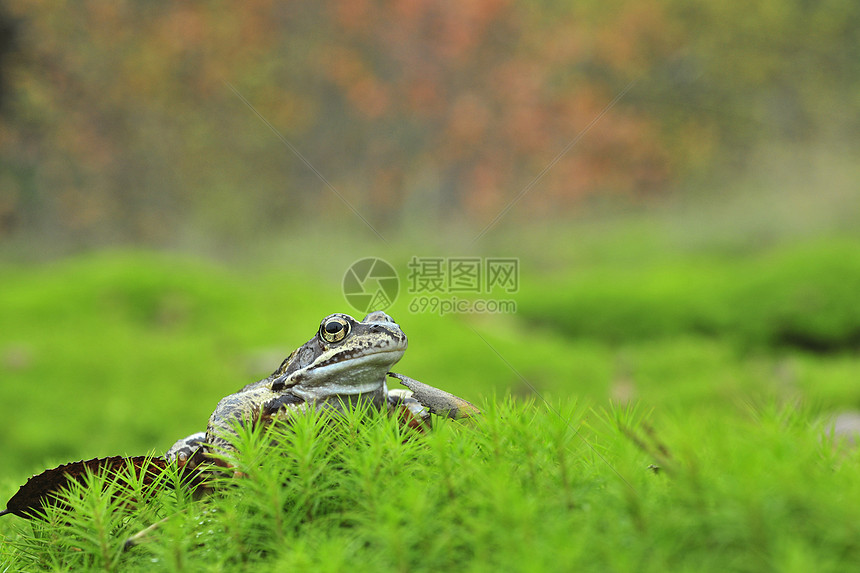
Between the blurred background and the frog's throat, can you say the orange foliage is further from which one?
the frog's throat

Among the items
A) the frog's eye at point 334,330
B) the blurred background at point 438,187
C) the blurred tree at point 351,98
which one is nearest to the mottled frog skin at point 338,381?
the frog's eye at point 334,330

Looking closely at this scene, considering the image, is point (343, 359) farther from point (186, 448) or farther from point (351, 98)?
point (351, 98)

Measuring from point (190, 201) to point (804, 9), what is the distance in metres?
15.7

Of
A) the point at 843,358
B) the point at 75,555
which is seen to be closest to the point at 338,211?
the point at 843,358

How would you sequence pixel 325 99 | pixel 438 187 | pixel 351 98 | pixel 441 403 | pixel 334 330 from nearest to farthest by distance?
pixel 441 403 → pixel 334 330 → pixel 351 98 → pixel 325 99 → pixel 438 187

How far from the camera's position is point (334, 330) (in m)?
Answer: 1.67

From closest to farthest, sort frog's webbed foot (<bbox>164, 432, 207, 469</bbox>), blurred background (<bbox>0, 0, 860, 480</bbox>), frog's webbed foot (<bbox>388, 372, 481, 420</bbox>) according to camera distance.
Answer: frog's webbed foot (<bbox>388, 372, 481, 420</bbox>)
frog's webbed foot (<bbox>164, 432, 207, 469</bbox>)
blurred background (<bbox>0, 0, 860, 480</bbox>)

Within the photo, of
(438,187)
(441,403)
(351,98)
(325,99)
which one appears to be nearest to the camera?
(441,403)

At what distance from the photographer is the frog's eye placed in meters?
→ 1.66

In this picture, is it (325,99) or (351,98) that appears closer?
(351,98)

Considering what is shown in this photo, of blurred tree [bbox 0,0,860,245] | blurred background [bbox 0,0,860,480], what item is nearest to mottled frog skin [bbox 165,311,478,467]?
blurred background [bbox 0,0,860,480]

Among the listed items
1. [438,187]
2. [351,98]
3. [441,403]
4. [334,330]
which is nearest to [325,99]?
[351,98]

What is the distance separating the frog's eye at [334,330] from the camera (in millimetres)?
1661

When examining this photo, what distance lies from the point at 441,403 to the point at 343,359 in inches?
10.3
